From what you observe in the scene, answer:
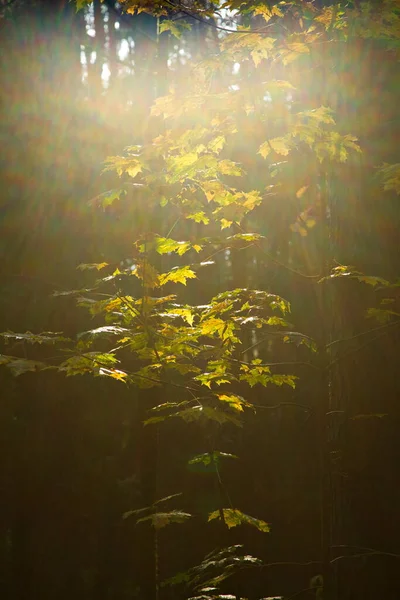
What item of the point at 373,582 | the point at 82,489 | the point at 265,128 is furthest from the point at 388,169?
the point at 82,489

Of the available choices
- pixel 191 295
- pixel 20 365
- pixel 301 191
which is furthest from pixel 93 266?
pixel 191 295

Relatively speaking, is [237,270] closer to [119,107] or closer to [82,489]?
[119,107]

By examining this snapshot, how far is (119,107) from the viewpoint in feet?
32.2

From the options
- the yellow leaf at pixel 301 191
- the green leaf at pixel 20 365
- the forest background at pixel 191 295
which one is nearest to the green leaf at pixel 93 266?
the forest background at pixel 191 295

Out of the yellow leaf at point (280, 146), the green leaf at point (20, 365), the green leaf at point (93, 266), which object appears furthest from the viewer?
the green leaf at point (93, 266)

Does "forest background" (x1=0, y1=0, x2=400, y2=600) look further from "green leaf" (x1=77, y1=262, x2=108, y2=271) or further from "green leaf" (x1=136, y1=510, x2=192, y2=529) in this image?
"green leaf" (x1=77, y1=262, x2=108, y2=271)

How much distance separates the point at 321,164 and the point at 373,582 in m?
3.20

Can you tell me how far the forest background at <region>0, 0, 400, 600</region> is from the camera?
291cm

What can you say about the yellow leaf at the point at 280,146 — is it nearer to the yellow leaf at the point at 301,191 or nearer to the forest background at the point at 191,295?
the forest background at the point at 191,295

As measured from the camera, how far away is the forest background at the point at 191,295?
291 centimetres

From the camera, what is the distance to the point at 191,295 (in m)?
10.8

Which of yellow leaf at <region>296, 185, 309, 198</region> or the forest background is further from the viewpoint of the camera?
yellow leaf at <region>296, 185, 309, 198</region>

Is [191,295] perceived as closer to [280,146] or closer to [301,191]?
[301,191]

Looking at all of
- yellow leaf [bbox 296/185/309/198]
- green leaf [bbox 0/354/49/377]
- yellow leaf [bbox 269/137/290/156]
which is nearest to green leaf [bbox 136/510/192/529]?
green leaf [bbox 0/354/49/377]
